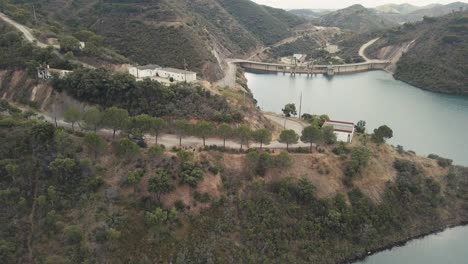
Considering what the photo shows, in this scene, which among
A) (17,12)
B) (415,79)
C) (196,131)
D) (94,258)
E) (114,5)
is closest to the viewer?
(94,258)

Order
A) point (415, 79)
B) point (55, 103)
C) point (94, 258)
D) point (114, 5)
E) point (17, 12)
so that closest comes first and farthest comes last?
point (94, 258) < point (55, 103) < point (17, 12) < point (114, 5) < point (415, 79)

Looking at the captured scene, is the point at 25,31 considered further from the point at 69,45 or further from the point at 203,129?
the point at 203,129

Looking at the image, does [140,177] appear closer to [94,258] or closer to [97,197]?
[97,197]

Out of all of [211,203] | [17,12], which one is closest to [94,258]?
[211,203]

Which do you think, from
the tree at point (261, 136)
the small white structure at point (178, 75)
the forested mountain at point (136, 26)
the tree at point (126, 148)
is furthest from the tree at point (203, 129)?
the forested mountain at point (136, 26)

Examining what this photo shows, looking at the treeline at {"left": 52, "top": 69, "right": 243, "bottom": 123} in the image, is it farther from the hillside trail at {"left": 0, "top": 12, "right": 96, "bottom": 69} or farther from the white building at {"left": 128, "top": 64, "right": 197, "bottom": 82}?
the hillside trail at {"left": 0, "top": 12, "right": 96, "bottom": 69}

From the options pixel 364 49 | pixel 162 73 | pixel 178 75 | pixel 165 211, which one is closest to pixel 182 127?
pixel 165 211
